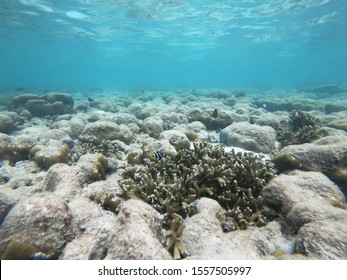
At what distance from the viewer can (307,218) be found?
128 inches

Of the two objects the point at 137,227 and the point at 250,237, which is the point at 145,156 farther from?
the point at 250,237

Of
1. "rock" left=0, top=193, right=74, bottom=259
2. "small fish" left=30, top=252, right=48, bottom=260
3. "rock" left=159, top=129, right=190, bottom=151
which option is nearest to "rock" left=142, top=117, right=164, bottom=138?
"rock" left=159, top=129, right=190, bottom=151

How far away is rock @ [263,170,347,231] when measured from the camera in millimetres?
3258

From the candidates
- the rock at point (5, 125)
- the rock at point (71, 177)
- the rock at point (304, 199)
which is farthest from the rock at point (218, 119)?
the rock at point (5, 125)

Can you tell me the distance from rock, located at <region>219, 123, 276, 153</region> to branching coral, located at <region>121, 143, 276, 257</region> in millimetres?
2280

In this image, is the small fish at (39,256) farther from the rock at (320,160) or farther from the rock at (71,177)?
the rock at (320,160)

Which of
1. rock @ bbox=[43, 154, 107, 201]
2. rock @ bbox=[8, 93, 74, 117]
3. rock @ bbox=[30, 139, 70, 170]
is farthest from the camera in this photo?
rock @ bbox=[8, 93, 74, 117]

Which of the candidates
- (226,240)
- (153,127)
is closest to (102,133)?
(153,127)

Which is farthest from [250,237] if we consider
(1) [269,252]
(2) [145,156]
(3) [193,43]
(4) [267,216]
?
(3) [193,43]

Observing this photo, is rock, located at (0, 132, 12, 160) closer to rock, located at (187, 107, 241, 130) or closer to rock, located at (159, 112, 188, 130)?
rock, located at (159, 112, 188, 130)

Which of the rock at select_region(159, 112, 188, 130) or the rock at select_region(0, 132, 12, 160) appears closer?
the rock at select_region(0, 132, 12, 160)

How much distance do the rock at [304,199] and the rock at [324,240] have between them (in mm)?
274

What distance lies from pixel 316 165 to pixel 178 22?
110ft

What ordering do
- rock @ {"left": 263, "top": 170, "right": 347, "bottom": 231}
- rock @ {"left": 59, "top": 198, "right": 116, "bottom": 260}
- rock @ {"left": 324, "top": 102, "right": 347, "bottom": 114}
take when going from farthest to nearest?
rock @ {"left": 324, "top": 102, "right": 347, "bottom": 114} < rock @ {"left": 263, "top": 170, "right": 347, "bottom": 231} < rock @ {"left": 59, "top": 198, "right": 116, "bottom": 260}
